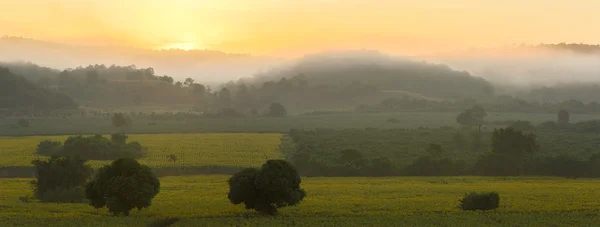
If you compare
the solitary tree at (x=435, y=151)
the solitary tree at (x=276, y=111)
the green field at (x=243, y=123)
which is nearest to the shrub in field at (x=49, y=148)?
the green field at (x=243, y=123)

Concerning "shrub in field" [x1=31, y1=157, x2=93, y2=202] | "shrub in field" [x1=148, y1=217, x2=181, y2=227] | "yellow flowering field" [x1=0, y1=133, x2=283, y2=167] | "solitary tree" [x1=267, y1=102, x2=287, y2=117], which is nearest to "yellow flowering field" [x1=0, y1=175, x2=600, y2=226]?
"shrub in field" [x1=148, y1=217, x2=181, y2=227]

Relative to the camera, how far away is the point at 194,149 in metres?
99.6

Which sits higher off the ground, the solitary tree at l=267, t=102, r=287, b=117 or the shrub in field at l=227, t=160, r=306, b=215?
the solitary tree at l=267, t=102, r=287, b=117

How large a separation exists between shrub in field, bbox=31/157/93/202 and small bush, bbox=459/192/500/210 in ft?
113

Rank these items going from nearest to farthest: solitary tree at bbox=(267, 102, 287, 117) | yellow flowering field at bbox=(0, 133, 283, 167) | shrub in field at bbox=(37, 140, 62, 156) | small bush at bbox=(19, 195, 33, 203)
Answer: small bush at bbox=(19, 195, 33, 203), yellow flowering field at bbox=(0, 133, 283, 167), shrub in field at bbox=(37, 140, 62, 156), solitary tree at bbox=(267, 102, 287, 117)

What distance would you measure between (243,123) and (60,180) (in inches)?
3894

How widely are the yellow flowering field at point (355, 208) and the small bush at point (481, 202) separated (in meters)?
0.74

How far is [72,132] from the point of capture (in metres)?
131

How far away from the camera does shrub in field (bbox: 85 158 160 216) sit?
43.2 m

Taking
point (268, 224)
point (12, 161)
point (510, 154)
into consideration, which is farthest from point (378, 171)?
point (12, 161)

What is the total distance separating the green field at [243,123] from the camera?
445 feet

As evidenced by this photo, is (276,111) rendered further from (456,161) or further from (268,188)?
(268,188)

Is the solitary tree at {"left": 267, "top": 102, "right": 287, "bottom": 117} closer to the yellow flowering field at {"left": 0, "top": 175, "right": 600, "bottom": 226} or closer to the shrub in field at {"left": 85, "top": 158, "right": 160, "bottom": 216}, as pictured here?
the yellow flowering field at {"left": 0, "top": 175, "right": 600, "bottom": 226}

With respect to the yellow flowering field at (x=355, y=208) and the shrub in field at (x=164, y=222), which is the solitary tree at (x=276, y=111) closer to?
the yellow flowering field at (x=355, y=208)
